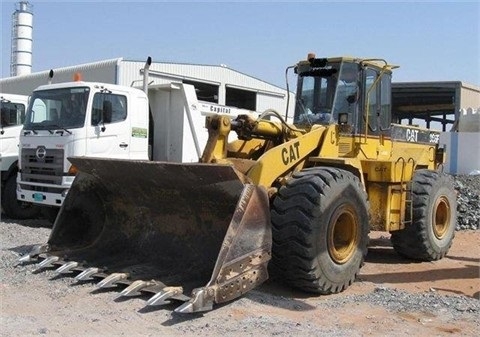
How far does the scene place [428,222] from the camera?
8305mm

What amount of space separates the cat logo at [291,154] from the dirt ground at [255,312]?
138 centimetres

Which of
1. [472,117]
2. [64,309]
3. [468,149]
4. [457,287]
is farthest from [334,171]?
[472,117]

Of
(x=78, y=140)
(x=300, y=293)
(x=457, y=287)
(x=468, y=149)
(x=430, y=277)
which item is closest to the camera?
(x=300, y=293)

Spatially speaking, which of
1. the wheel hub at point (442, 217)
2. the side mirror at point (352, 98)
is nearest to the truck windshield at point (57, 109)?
the side mirror at point (352, 98)

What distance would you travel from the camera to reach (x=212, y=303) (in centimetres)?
508

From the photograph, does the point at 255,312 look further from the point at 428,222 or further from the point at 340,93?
the point at 428,222

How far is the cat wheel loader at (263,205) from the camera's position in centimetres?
561

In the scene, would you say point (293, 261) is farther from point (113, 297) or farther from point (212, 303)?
point (113, 297)

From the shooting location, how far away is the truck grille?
970 centimetres

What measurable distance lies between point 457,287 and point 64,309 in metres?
4.55

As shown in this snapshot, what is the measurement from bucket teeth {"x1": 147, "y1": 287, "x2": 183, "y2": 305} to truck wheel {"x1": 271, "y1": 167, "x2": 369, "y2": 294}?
3.61ft

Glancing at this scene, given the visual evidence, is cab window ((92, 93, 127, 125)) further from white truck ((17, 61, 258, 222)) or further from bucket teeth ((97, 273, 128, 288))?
bucket teeth ((97, 273, 128, 288))

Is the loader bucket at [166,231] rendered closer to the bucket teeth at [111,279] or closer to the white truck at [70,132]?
the bucket teeth at [111,279]

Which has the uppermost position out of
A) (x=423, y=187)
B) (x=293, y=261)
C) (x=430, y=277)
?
(x=423, y=187)
